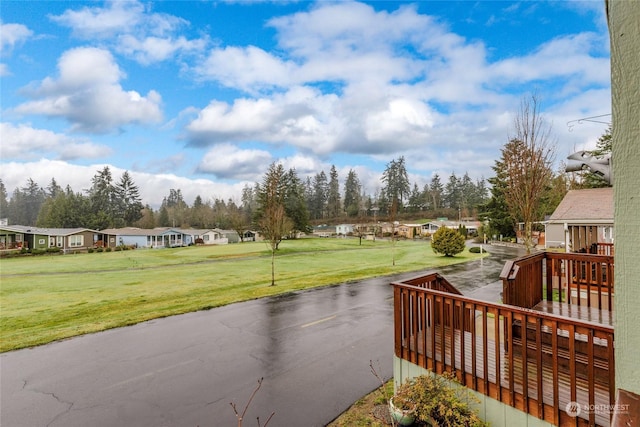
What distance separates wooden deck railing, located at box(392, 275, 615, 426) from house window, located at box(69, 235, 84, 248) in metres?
51.3

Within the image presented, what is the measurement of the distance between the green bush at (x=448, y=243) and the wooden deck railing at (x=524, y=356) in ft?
73.9

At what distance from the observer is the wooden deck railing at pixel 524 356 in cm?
288

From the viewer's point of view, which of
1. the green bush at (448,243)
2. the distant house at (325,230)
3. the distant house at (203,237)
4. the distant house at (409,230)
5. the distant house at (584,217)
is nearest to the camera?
the distant house at (584,217)

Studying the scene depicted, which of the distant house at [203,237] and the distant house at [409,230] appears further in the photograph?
the distant house at [409,230]

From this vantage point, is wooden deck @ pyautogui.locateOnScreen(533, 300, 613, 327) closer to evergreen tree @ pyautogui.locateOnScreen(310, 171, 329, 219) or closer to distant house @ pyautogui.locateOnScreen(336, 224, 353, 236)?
distant house @ pyautogui.locateOnScreen(336, 224, 353, 236)

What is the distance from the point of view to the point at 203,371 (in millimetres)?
5820

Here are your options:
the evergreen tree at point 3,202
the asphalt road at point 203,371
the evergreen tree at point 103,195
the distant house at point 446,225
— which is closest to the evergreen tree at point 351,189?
the distant house at point 446,225

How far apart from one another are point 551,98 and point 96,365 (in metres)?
14.7

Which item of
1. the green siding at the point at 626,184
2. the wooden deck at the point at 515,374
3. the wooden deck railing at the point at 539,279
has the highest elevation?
the green siding at the point at 626,184

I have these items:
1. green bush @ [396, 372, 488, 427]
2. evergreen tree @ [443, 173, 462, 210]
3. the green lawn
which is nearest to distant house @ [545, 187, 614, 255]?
the green lawn

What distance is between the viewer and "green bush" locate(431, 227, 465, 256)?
25.5 metres

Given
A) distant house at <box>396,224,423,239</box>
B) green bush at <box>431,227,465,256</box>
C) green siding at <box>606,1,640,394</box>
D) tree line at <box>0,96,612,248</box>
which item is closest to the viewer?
green siding at <box>606,1,640,394</box>

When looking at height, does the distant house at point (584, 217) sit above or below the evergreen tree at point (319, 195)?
below

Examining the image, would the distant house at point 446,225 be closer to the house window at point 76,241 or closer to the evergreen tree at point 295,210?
the evergreen tree at point 295,210
